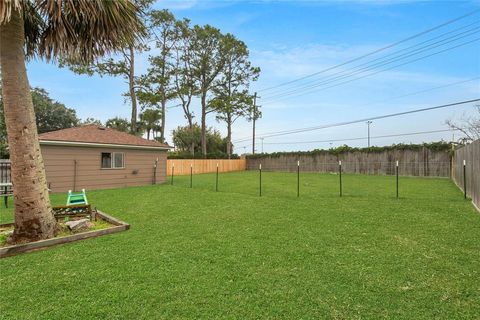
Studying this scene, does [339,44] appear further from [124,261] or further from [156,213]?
[124,261]

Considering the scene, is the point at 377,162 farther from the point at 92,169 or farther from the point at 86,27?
the point at 86,27

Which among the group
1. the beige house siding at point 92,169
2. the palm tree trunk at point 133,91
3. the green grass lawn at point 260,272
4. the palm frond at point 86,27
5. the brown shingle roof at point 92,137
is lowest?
the green grass lawn at point 260,272

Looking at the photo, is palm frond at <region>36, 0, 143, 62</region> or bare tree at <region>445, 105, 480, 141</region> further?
bare tree at <region>445, 105, 480, 141</region>

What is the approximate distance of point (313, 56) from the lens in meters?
13.1

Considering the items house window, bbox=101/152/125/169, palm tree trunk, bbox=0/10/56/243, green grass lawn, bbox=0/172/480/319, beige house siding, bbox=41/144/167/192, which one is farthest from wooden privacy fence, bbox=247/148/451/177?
palm tree trunk, bbox=0/10/56/243

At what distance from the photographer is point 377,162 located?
17406mm

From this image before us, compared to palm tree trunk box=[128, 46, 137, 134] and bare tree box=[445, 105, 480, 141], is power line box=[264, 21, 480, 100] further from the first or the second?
palm tree trunk box=[128, 46, 137, 134]

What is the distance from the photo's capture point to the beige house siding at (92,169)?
33.6 ft

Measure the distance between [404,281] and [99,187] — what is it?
11.9 m

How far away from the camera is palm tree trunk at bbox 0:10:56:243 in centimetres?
375

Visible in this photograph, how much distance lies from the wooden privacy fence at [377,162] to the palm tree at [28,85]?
16.7m

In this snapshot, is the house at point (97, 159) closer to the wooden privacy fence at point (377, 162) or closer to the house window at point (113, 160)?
the house window at point (113, 160)

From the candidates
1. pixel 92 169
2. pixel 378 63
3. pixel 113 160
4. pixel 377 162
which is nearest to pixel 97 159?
pixel 92 169

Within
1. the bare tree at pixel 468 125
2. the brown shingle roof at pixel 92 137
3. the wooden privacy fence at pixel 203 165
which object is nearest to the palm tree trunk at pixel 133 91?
the wooden privacy fence at pixel 203 165
